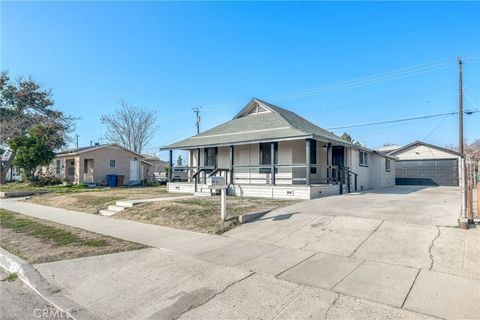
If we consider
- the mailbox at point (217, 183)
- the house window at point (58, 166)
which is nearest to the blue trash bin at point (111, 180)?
the house window at point (58, 166)

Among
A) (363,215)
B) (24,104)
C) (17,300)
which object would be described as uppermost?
(24,104)

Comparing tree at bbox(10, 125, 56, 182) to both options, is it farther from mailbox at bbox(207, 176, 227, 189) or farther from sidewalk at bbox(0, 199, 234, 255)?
mailbox at bbox(207, 176, 227, 189)

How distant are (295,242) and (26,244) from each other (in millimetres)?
5956

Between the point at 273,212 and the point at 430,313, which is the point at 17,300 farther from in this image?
the point at 273,212

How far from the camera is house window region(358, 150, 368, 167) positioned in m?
18.5

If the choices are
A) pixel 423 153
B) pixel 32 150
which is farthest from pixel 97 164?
pixel 423 153

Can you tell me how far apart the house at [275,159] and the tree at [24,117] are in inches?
628

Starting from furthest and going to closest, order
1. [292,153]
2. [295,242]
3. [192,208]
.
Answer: [292,153]
[192,208]
[295,242]

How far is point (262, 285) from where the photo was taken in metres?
4.35

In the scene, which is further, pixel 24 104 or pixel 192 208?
pixel 24 104

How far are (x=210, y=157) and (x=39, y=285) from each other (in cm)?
1399

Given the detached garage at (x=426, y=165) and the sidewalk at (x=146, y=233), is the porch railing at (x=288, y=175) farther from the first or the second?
the detached garage at (x=426, y=165)

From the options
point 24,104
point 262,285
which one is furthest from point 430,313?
point 24,104

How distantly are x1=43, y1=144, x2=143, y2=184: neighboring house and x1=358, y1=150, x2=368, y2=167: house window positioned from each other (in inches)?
812
